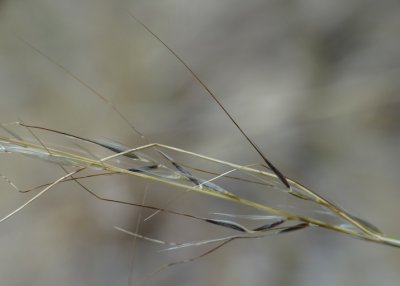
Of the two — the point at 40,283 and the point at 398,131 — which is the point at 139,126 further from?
the point at 398,131

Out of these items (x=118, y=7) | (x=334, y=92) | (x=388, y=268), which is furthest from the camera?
(x=118, y=7)

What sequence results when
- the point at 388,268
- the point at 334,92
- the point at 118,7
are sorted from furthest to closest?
the point at 118,7, the point at 334,92, the point at 388,268

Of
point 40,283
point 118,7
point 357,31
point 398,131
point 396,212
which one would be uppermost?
point 118,7

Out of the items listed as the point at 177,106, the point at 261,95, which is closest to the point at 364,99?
the point at 261,95

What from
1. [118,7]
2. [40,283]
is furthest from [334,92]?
[40,283]

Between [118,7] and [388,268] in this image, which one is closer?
[388,268]

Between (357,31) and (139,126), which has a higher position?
(357,31)
